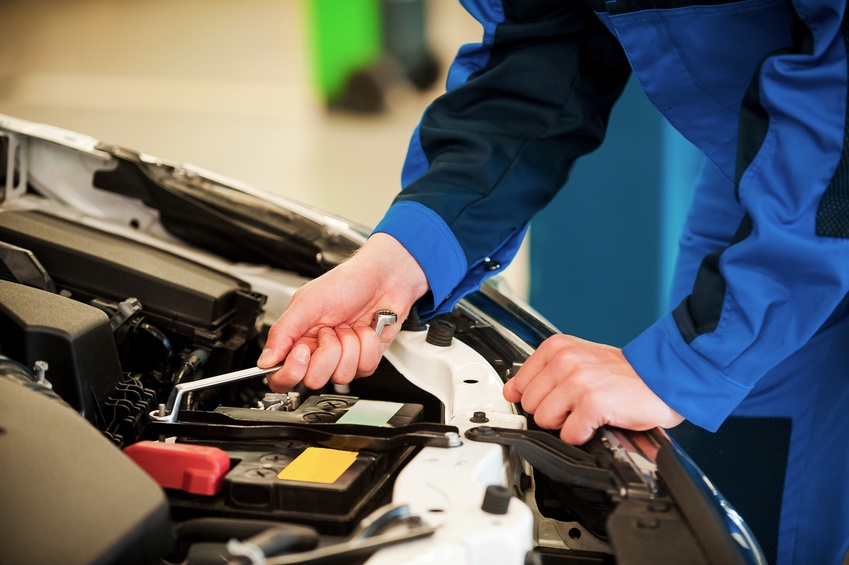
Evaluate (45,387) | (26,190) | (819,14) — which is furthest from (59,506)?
(26,190)

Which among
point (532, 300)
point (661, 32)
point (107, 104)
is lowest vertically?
point (532, 300)

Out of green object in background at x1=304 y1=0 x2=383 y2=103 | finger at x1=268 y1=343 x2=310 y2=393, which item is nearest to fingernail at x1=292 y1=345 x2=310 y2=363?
finger at x1=268 y1=343 x2=310 y2=393

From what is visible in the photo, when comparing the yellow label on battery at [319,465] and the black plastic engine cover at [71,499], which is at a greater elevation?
the black plastic engine cover at [71,499]

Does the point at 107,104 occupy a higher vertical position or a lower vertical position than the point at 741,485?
higher

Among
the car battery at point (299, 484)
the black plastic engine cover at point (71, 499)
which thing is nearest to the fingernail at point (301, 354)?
the car battery at point (299, 484)

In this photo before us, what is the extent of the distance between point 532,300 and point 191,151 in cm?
246

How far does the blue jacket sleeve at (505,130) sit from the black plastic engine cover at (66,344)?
0.40 metres

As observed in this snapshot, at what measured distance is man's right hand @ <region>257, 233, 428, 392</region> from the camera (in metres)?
0.99

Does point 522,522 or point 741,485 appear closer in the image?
point 522,522

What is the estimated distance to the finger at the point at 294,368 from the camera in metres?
0.98

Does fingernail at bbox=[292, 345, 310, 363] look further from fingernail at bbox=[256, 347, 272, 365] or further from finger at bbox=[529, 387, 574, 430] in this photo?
finger at bbox=[529, 387, 574, 430]

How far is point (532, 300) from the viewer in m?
2.34

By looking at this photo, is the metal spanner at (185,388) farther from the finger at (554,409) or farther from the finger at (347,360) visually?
the finger at (554,409)

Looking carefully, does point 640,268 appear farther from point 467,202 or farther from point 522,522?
point 522,522
